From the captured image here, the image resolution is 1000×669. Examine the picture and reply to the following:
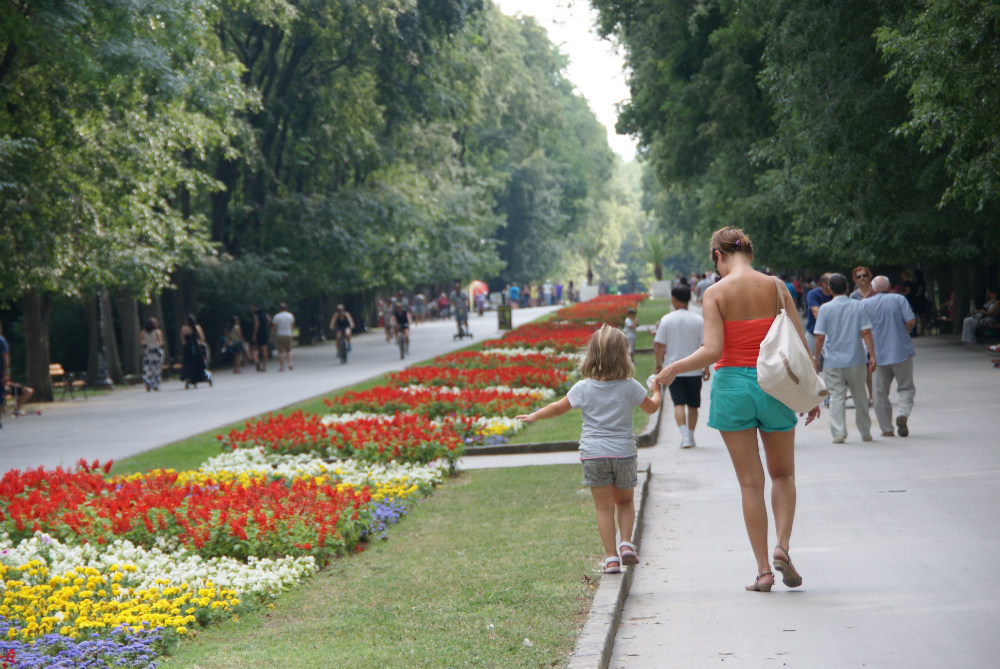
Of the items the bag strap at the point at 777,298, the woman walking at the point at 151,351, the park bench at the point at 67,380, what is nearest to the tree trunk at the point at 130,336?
the park bench at the point at 67,380

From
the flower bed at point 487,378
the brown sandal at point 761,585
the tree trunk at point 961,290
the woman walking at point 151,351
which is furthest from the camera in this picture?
the woman walking at point 151,351

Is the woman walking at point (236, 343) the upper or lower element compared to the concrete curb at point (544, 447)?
upper

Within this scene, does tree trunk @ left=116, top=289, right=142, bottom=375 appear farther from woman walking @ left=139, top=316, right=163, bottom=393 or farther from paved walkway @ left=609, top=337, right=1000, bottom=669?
paved walkway @ left=609, top=337, right=1000, bottom=669

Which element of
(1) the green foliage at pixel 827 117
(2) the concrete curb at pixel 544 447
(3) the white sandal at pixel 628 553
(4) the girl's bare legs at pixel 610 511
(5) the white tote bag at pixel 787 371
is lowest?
(2) the concrete curb at pixel 544 447

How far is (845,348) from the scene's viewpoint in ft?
41.5

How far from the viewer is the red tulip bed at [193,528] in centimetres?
633

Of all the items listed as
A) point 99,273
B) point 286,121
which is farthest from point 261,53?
point 99,273

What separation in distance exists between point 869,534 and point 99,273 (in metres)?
18.9

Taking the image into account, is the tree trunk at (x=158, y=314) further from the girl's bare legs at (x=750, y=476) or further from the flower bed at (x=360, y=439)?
the girl's bare legs at (x=750, y=476)

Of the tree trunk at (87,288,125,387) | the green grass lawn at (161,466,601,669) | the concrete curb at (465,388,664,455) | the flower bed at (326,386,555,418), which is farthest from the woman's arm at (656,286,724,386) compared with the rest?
the tree trunk at (87,288,125,387)

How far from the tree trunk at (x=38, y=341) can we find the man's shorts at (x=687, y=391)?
1689 centimetres

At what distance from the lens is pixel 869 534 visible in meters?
8.13

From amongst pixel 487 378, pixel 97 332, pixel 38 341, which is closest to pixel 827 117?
pixel 487 378

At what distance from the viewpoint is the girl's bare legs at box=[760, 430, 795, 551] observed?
20.9 ft
